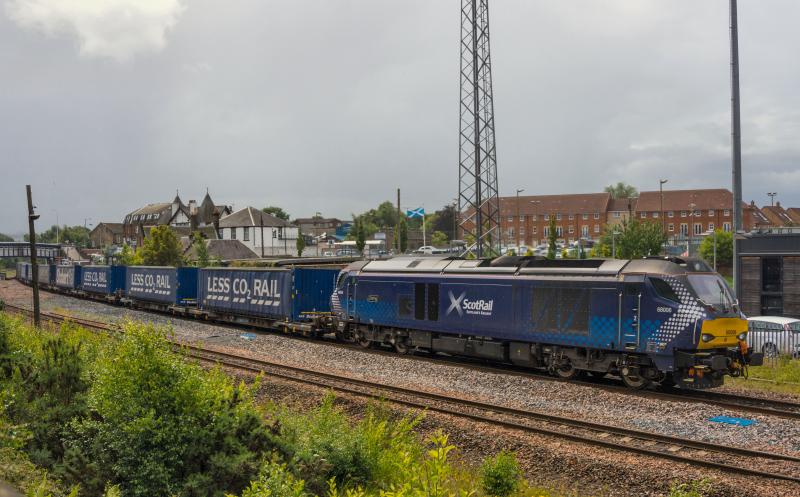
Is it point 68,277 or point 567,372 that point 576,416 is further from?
point 68,277

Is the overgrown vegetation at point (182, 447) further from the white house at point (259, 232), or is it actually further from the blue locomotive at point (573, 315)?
the white house at point (259, 232)

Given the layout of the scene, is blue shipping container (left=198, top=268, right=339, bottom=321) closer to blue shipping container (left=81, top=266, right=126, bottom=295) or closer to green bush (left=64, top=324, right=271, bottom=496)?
blue shipping container (left=81, top=266, right=126, bottom=295)

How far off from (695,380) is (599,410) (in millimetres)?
2705

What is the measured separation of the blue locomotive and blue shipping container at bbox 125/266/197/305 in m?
18.6

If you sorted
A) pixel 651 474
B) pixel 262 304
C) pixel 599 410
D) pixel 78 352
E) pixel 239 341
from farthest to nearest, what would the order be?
pixel 262 304, pixel 239 341, pixel 599 410, pixel 78 352, pixel 651 474

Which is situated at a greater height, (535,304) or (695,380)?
(535,304)

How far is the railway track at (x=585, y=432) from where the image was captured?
1173cm

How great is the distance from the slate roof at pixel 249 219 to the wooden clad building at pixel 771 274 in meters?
81.4

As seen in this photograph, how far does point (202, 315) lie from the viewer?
37875mm

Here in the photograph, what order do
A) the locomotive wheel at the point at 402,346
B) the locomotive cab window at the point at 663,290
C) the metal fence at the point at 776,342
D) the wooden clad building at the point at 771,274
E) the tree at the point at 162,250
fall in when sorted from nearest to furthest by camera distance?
the locomotive cab window at the point at 663,290
the metal fence at the point at 776,342
the locomotive wheel at the point at 402,346
the wooden clad building at the point at 771,274
the tree at the point at 162,250

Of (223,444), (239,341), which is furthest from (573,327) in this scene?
(239,341)

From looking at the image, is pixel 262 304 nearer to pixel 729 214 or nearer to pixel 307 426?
pixel 307 426

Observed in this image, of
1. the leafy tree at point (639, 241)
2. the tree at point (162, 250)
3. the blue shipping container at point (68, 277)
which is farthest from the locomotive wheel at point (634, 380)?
the tree at point (162, 250)

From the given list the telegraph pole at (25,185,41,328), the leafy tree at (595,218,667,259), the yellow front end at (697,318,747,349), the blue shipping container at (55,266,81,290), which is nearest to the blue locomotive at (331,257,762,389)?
the yellow front end at (697,318,747,349)
